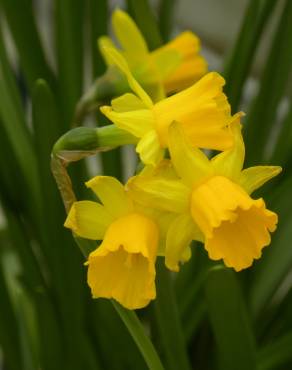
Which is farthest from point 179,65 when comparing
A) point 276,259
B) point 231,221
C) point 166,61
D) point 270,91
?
point 231,221

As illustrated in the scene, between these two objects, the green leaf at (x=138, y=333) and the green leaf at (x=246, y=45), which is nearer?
the green leaf at (x=138, y=333)

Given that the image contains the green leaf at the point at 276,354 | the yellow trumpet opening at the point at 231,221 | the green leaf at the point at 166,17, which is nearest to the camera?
the yellow trumpet opening at the point at 231,221

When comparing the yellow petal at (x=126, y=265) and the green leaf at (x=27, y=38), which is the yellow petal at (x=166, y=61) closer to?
the green leaf at (x=27, y=38)

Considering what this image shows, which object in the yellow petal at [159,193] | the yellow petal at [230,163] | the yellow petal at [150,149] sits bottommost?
the yellow petal at [159,193]

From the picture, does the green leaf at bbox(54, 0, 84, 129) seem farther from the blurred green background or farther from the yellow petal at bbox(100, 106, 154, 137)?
the yellow petal at bbox(100, 106, 154, 137)

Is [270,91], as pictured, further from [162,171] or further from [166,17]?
[162,171]

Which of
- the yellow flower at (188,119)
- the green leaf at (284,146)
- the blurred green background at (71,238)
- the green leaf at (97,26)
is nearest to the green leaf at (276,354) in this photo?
the blurred green background at (71,238)

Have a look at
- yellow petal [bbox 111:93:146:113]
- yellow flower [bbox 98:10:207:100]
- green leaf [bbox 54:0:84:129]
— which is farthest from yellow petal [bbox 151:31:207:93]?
yellow petal [bbox 111:93:146:113]
